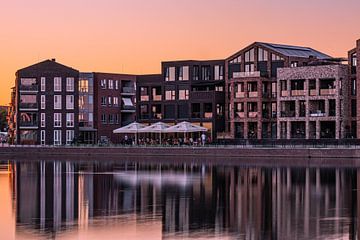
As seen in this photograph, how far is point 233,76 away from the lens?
121438 millimetres

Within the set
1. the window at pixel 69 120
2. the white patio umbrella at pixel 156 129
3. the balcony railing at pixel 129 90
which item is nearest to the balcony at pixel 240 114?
the white patio umbrella at pixel 156 129

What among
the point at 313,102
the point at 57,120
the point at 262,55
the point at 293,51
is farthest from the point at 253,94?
the point at 57,120

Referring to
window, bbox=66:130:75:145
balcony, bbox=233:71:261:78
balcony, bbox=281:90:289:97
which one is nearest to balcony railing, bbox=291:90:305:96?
balcony, bbox=281:90:289:97

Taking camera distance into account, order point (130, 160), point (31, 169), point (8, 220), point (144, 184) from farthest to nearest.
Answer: point (130, 160)
point (31, 169)
point (144, 184)
point (8, 220)

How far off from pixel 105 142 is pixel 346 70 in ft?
120

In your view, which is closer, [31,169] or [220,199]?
[220,199]

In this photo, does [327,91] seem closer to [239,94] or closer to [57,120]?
[239,94]

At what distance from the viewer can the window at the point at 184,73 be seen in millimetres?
131875

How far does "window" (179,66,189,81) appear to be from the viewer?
131875mm

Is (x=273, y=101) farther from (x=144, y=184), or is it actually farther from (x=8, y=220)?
(x=8, y=220)

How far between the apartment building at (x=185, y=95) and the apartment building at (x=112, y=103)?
11.8 ft

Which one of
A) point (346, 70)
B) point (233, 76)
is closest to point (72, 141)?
point (233, 76)

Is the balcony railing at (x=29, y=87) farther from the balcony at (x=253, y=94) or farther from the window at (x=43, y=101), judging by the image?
the balcony at (x=253, y=94)

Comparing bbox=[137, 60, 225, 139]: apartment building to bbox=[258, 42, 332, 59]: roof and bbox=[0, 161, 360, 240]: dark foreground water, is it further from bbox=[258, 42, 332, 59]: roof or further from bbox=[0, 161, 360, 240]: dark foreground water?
bbox=[0, 161, 360, 240]: dark foreground water
